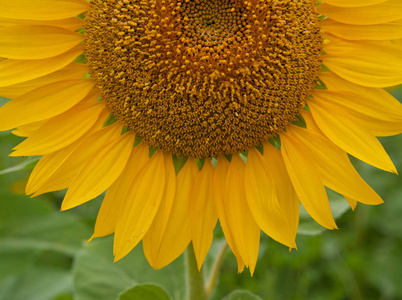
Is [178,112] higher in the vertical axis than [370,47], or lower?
lower

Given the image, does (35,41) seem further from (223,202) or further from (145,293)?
(145,293)

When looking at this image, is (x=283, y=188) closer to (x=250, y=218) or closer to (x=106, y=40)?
(x=250, y=218)

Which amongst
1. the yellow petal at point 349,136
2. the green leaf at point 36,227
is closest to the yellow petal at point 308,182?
the yellow petal at point 349,136

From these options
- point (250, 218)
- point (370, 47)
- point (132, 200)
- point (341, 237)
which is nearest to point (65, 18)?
point (132, 200)

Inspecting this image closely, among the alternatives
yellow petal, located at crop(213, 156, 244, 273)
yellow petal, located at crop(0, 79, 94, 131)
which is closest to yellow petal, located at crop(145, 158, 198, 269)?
yellow petal, located at crop(213, 156, 244, 273)

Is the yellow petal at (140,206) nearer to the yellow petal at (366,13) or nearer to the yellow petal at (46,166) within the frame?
the yellow petal at (46,166)

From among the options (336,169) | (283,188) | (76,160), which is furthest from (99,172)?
(336,169)

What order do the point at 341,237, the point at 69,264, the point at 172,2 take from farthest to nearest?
the point at 341,237
the point at 69,264
the point at 172,2

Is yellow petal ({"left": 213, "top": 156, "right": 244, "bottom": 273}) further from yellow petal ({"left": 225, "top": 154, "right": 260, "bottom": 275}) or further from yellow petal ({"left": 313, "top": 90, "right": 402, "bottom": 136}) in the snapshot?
yellow petal ({"left": 313, "top": 90, "right": 402, "bottom": 136})
